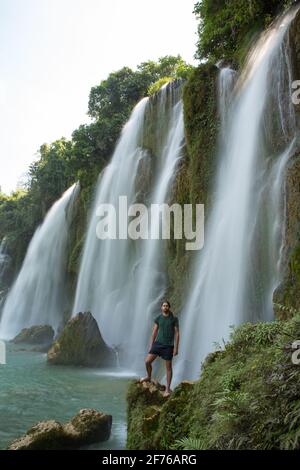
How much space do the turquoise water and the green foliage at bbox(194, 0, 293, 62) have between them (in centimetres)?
1291

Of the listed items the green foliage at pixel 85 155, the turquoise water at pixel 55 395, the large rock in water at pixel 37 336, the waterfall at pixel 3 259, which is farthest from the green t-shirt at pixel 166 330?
the waterfall at pixel 3 259

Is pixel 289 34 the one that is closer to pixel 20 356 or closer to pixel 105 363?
pixel 105 363

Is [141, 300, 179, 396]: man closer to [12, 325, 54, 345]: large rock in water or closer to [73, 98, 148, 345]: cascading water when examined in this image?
[73, 98, 148, 345]: cascading water

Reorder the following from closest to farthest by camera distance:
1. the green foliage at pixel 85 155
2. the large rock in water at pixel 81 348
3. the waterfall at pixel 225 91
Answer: the waterfall at pixel 225 91, the large rock in water at pixel 81 348, the green foliage at pixel 85 155

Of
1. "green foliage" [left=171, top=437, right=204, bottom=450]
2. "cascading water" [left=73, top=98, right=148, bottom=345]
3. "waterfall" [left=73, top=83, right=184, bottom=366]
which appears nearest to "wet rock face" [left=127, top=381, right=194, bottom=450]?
"green foliage" [left=171, top=437, right=204, bottom=450]

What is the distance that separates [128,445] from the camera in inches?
232

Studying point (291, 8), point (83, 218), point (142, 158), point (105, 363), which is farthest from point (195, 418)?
point (83, 218)

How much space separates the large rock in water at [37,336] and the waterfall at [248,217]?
457 inches

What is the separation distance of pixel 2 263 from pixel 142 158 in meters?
21.0

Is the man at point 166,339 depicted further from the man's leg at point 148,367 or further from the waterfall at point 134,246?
the waterfall at point 134,246

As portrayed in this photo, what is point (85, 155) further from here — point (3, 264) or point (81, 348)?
point (81, 348)

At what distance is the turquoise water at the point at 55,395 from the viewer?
8.05 m

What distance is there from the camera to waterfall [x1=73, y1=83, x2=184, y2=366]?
1758 centimetres
